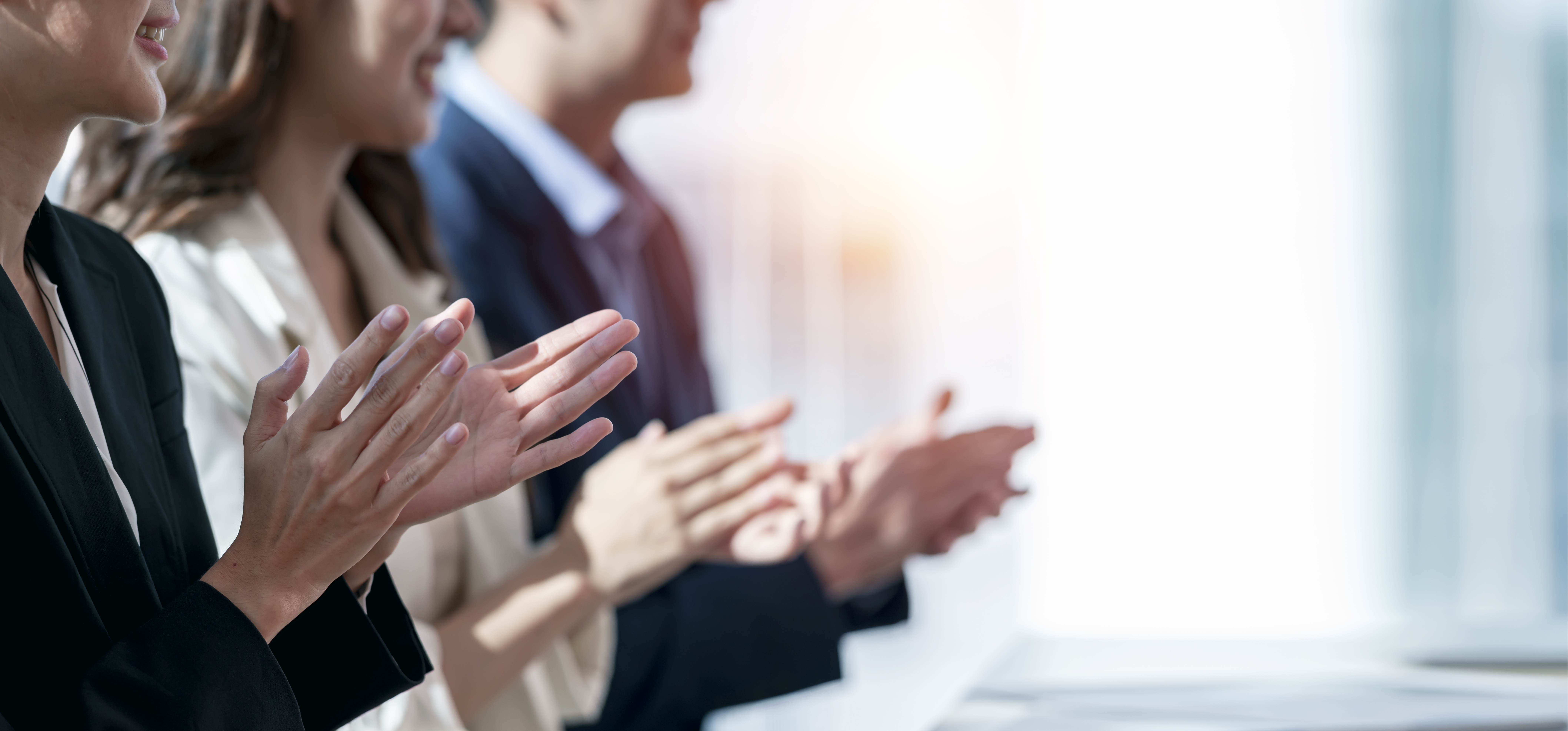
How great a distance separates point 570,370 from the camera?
2.10 ft

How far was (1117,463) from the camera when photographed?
12.0 ft

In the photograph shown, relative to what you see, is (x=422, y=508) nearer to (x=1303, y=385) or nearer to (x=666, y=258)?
(x=666, y=258)

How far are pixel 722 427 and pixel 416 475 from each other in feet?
2.26

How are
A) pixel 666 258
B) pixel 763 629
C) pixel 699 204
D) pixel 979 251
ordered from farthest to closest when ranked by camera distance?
pixel 979 251 < pixel 699 204 < pixel 666 258 < pixel 763 629

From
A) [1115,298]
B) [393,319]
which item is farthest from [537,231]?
[1115,298]

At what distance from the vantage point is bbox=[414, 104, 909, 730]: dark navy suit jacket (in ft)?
4.77

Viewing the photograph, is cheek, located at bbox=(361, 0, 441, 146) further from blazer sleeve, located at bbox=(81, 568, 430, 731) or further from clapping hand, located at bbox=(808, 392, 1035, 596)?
clapping hand, located at bbox=(808, 392, 1035, 596)

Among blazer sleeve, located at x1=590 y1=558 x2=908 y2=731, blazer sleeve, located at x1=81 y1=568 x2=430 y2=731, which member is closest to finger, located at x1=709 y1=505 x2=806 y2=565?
blazer sleeve, located at x1=590 y1=558 x2=908 y2=731

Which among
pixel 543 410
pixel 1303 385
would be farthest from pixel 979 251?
pixel 543 410

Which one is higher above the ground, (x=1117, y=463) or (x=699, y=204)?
(x=699, y=204)

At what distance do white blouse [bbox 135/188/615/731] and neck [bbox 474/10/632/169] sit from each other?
15.0 inches

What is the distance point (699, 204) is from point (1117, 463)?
1429mm

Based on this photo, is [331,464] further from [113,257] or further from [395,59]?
[395,59]

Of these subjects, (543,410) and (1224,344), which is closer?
(543,410)
